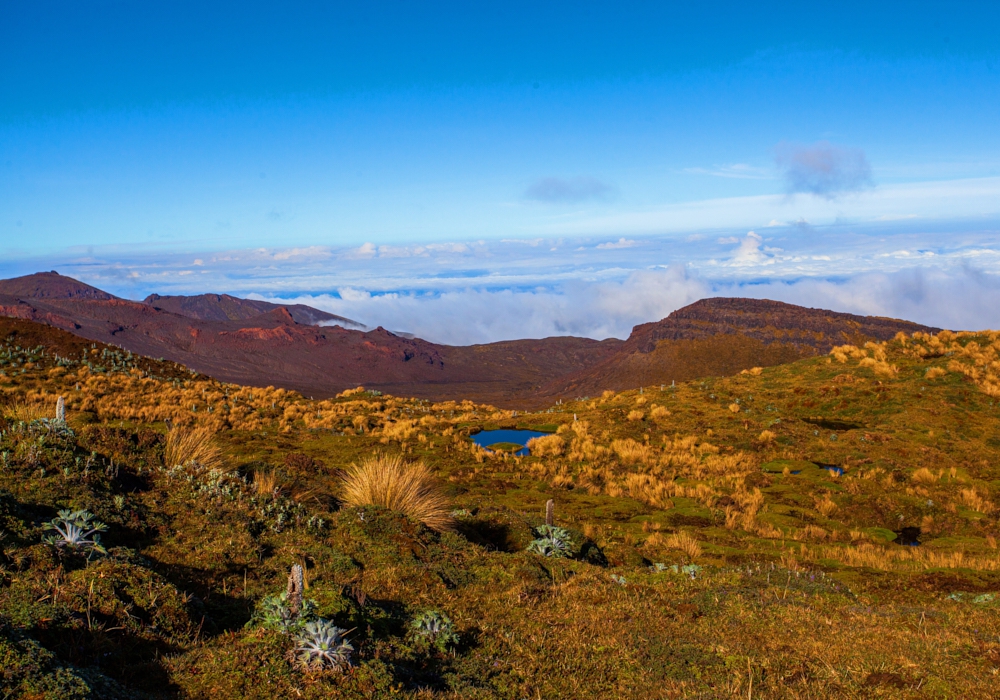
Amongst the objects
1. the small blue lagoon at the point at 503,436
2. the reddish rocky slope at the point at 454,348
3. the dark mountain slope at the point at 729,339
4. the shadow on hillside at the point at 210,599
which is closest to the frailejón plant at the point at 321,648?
the shadow on hillside at the point at 210,599

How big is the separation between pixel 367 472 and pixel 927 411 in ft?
54.2

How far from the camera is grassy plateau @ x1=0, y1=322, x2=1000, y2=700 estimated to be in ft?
16.3

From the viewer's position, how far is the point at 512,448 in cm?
1978

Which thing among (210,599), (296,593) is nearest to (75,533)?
(210,599)

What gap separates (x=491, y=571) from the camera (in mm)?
7805

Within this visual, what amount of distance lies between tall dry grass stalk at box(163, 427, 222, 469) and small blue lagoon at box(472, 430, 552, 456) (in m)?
11.2

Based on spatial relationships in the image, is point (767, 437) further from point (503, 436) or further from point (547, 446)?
point (503, 436)

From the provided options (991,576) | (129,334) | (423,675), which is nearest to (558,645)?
(423,675)

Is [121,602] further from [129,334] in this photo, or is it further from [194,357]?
[129,334]

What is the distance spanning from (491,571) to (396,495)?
250 cm

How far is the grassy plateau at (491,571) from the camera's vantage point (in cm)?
495

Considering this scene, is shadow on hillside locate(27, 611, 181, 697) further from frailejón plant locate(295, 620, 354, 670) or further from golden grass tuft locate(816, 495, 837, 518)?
golden grass tuft locate(816, 495, 837, 518)

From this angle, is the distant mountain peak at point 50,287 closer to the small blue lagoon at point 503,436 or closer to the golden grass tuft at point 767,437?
the small blue lagoon at point 503,436

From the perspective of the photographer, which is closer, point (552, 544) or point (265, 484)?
point (265, 484)
